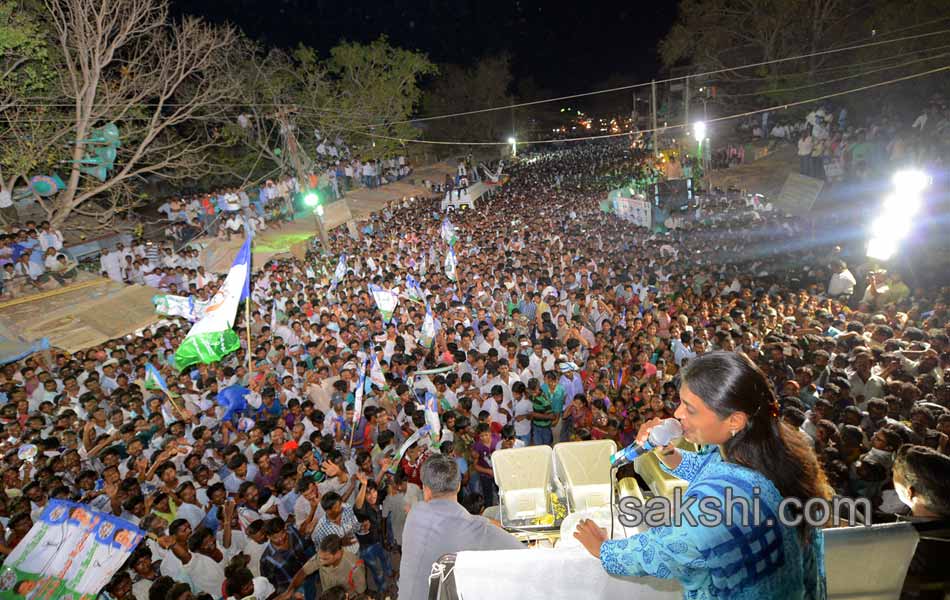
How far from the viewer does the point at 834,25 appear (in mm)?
20250

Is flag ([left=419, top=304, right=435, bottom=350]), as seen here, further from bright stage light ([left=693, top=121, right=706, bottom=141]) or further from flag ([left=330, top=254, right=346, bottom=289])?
bright stage light ([left=693, top=121, right=706, bottom=141])

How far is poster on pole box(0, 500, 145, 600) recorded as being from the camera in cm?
345

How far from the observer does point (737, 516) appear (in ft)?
5.22

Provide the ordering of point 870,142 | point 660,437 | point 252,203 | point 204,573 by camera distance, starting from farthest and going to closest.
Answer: point 252,203 < point 870,142 < point 204,573 < point 660,437

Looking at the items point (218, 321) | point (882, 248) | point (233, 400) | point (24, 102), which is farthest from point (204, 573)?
point (882, 248)

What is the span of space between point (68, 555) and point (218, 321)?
12.2 feet

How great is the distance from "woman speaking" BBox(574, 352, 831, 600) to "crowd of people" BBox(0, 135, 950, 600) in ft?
4.41

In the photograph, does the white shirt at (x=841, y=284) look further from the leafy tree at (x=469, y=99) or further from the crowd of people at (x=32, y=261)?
the leafy tree at (x=469, y=99)

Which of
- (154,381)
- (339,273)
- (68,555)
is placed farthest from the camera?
(339,273)

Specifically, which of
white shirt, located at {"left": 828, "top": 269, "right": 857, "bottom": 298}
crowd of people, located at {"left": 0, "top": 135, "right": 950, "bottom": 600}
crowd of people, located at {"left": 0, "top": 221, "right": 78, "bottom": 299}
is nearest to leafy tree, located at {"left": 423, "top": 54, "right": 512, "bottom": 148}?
crowd of people, located at {"left": 0, "top": 221, "right": 78, "bottom": 299}

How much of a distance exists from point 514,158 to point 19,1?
36619 millimetres

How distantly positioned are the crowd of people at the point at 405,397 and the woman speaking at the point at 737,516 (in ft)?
4.41

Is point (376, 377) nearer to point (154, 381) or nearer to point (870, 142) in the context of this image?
point (154, 381)

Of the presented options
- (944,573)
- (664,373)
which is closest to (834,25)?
(664,373)
